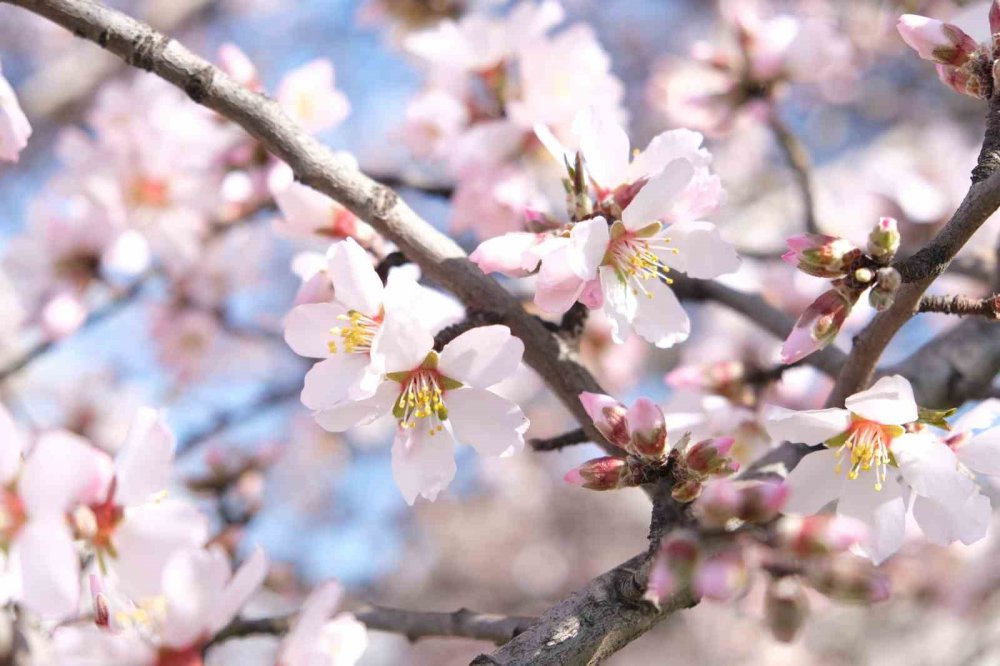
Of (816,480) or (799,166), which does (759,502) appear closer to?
→ (816,480)

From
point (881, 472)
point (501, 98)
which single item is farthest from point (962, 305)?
point (501, 98)

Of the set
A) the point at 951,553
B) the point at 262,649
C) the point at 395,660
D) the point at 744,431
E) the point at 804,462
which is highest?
the point at 804,462

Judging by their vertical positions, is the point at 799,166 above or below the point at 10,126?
below

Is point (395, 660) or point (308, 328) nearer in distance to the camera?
point (308, 328)

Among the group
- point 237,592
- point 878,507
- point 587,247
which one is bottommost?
point 878,507

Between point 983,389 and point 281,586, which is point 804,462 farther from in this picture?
point 281,586

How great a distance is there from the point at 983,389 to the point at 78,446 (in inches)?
60.8

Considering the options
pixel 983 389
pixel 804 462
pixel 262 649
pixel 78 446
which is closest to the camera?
pixel 78 446

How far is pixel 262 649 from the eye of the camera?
1.83 metres

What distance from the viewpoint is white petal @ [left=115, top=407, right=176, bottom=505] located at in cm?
115

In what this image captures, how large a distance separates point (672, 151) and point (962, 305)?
1.41 ft

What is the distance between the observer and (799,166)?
209 centimetres

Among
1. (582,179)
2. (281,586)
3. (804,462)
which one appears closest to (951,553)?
(281,586)

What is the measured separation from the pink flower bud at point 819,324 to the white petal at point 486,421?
0.37 meters
